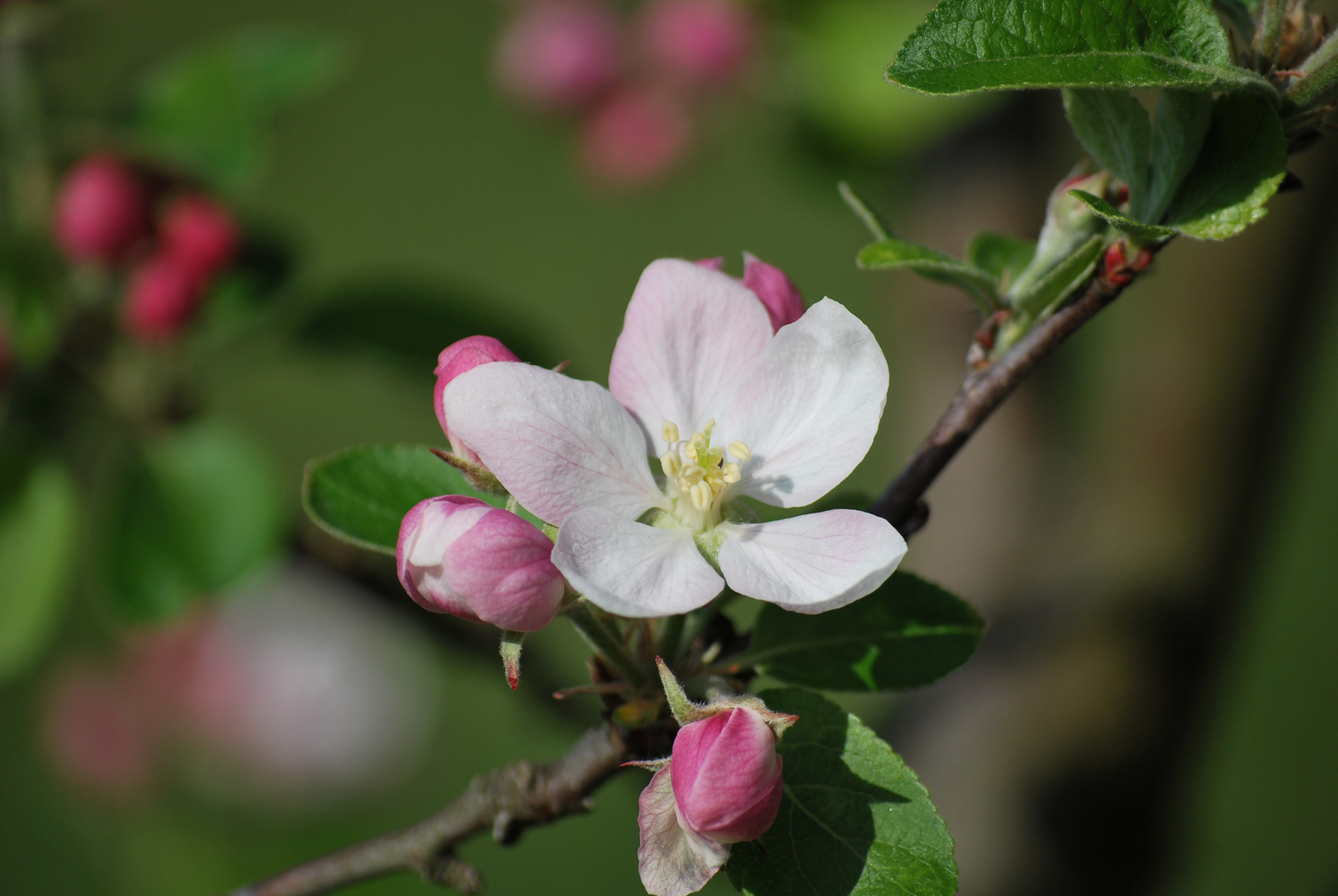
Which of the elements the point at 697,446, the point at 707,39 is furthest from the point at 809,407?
the point at 707,39

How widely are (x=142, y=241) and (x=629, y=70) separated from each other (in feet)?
2.50

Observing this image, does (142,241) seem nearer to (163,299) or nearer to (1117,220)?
(163,299)

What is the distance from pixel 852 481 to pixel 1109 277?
2.14 metres

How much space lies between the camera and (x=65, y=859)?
2.33 m

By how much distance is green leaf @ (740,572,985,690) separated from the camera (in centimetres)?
47

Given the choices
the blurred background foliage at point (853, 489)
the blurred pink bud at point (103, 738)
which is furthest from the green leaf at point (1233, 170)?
the blurred pink bud at point (103, 738)

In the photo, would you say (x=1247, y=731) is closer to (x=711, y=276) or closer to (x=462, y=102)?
(x=711, y=276)

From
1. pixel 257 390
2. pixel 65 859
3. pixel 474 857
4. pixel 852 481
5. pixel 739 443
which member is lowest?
pixel 65 859

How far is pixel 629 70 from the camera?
1.52m

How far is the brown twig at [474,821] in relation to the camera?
0.49m

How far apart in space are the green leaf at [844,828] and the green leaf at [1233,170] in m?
0.24

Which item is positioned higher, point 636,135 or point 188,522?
point 636,135

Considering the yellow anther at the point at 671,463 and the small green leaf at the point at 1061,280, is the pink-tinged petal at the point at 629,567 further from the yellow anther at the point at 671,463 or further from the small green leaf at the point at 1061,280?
the small green leaf at the point at 1061,280

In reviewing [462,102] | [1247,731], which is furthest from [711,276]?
[462,102]
